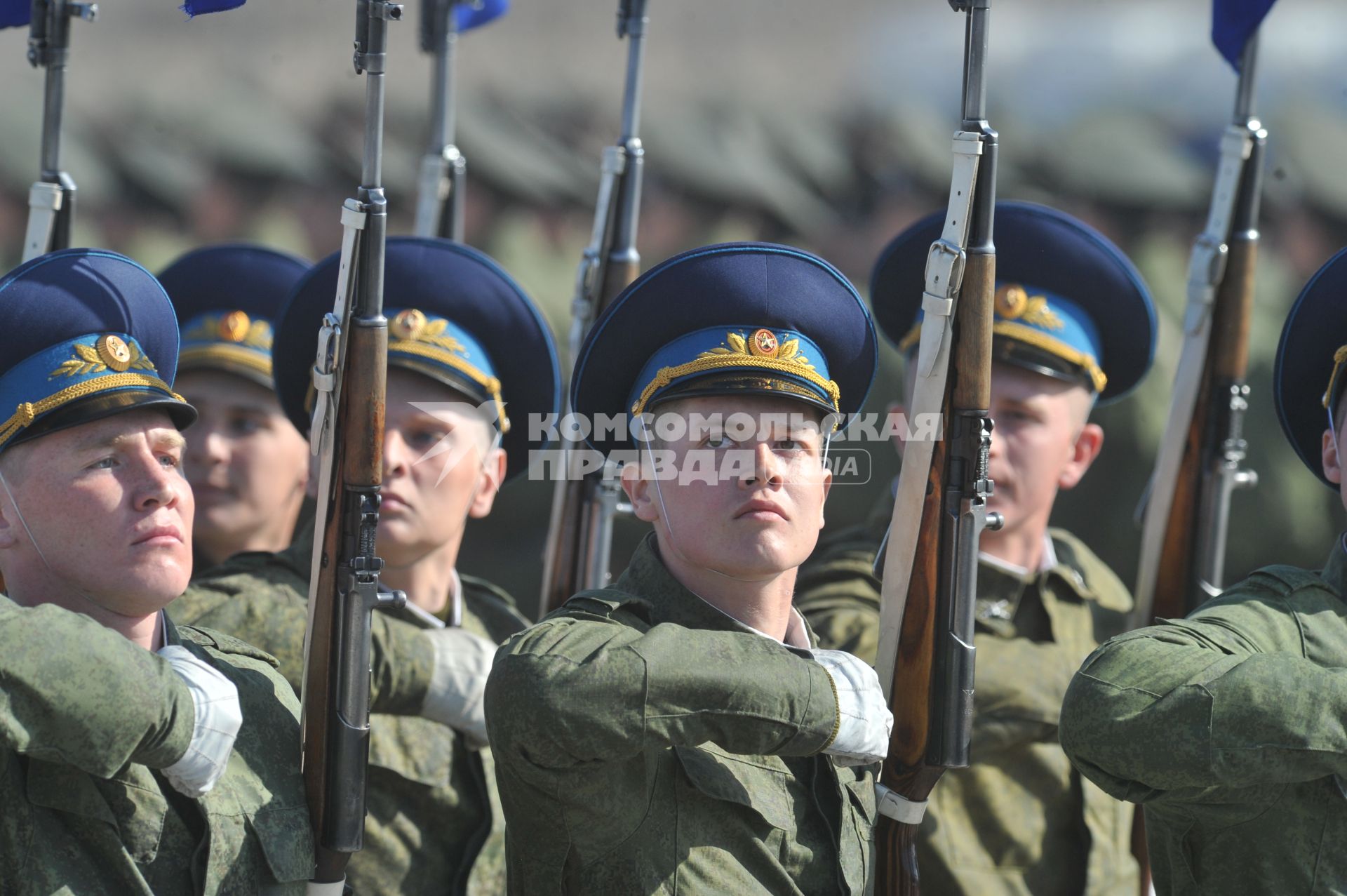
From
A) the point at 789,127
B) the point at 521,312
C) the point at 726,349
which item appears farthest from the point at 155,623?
the point at 789,127

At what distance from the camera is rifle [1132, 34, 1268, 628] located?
18.9ft

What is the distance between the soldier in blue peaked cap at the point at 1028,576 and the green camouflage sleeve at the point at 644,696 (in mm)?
1598

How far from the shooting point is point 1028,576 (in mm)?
5590

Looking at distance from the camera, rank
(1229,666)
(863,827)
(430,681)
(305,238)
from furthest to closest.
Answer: (305,238)
(430,681)
(863,827)
(1229,666)

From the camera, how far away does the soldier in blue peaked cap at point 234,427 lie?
5.75 m

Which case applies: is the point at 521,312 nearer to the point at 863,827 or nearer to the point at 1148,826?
the point at 863,827

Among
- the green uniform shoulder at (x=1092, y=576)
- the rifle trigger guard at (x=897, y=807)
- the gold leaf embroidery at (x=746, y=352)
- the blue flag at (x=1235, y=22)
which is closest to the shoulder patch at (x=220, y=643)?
the gold leaf embroidery at (x=746, y=352)

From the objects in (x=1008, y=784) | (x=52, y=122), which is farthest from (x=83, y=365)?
(x=1008, y=784)

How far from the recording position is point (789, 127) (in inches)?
369

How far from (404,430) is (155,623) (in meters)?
1.55

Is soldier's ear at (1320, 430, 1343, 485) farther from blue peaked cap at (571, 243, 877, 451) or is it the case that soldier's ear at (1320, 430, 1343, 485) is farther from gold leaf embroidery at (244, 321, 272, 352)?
gold leaf embroidery at (244, 321, 272, 352)


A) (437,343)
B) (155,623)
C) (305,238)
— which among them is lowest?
(155,623)

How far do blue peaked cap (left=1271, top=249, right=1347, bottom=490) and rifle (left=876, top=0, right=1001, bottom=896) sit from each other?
30.6 inches

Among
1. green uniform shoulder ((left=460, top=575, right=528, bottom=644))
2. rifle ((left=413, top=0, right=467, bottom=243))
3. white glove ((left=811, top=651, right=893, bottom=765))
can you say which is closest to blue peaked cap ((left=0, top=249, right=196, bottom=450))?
white glove ((left=811, top=651, right=893, bottom=765))
